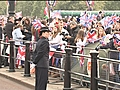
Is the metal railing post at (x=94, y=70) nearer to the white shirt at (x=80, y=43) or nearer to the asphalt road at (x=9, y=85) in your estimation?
the white shirt at (x=80, y=43)

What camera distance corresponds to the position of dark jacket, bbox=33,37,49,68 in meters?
9.58

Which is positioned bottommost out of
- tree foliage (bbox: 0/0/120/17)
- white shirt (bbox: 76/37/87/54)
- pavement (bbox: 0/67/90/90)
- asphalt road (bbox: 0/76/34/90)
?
asphalt road (bbox: 0/76/34/90)

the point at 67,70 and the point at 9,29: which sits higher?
the point at 9,29

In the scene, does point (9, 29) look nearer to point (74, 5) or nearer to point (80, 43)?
point (80, 43)

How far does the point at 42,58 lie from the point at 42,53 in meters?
→ 0.16

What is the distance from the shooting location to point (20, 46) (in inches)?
605

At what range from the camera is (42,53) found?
31.5ft

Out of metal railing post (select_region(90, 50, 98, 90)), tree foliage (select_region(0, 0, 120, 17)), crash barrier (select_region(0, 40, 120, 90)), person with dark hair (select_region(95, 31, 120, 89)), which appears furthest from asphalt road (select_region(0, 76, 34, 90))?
tree foliage (select_region(0, 0, 120, 17))

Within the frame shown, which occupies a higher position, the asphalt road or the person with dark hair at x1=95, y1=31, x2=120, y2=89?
the person with dark hair at x1=95, y1=31, x2=120, y2=89

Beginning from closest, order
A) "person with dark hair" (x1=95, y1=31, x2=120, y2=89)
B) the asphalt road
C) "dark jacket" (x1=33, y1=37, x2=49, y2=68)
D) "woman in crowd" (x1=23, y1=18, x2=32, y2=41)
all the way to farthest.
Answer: "dark jacket" (x1=33, y1=37, x2=49, y2=68) → "person with dark hair" (x1=95, y1=31, x2=120, y2=89) → the asphalt road → "woman in crowd" (x1=23, y1=18, x2=32, y2=41)

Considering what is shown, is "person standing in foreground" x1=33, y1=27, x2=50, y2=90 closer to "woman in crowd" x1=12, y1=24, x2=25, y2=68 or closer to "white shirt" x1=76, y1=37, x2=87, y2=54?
"white shirt" x1=76, y1=37, x2=87, y2=54

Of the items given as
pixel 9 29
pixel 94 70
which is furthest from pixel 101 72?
pixel 9 29

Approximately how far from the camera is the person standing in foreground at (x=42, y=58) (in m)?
9.59

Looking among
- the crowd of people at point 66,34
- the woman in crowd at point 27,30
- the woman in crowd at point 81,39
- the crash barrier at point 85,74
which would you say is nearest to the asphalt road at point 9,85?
the crash barrier at point 85,74
